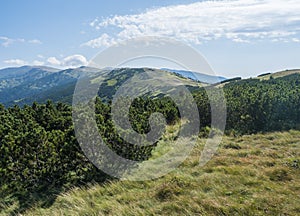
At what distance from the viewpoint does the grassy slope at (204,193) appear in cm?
725

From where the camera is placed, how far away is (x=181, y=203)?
25.5ft

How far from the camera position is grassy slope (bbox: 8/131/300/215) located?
286 inches

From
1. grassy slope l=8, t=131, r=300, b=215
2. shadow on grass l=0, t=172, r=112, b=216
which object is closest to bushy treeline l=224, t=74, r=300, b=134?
grassy slope l=8, t=131, r=300, b=215

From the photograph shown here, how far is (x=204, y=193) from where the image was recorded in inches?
331

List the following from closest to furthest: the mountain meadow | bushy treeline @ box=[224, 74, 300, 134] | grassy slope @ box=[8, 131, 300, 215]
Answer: grassy slope @ box=[8, 131, 300, 215] < the mountain meadow < bushy treeline @ box=[224, 74, 300, 134]

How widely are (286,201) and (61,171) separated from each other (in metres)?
7.93

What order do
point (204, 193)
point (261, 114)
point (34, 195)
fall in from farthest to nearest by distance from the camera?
point (261, 114) → point (34, 195) → point (204, 193)

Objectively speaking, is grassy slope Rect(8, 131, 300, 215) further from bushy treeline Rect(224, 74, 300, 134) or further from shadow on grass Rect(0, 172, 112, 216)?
bushy treeline Rect(224, 74, 300, 134)

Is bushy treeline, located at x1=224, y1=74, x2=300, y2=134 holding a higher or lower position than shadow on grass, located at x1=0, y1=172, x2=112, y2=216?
lower

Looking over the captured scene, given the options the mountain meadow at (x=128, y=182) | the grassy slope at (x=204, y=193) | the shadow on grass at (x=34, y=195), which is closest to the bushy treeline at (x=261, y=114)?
the mountain meadow at (x=128, y=182)

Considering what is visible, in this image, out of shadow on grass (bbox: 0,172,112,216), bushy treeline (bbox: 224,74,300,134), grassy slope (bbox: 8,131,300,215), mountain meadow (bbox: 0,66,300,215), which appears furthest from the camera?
bushy treeline (bbox: 224,74,300,134)

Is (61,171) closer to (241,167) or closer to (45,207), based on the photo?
(45,207)

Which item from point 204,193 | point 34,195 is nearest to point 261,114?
point 204,193

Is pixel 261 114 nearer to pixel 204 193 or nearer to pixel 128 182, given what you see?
pixel 128 182
